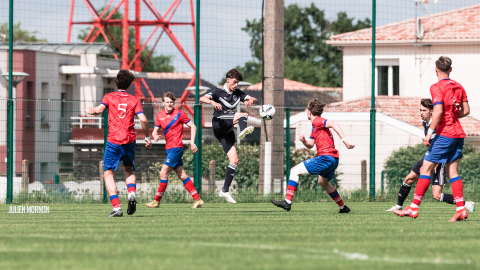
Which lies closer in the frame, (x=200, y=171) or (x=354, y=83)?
(x=200, y=171)

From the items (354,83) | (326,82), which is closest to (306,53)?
(326,82)

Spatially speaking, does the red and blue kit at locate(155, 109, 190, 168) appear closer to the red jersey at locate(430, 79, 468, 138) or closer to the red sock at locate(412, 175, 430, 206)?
the red sock at locate(412, 175, 430, 206)

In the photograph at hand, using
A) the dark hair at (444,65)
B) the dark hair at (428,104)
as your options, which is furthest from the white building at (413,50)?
the dark hair at (444,65)

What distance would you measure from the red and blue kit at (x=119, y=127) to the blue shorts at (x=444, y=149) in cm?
365

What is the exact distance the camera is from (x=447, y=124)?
25.1ft

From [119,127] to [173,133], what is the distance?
7.02 feet

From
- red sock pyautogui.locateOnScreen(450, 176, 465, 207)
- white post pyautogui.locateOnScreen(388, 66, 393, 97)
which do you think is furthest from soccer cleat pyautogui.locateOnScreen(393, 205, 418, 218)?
white post pyautogui.locateOnScreen(388, 66, 393, 97)

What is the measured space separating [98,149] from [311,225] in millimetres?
10402

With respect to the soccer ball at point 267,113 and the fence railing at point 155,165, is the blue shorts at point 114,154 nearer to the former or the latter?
the soccer ball at point 267,113

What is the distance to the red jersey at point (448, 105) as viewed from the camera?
7.61 metres

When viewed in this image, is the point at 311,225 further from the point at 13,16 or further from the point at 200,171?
the point at 13,16

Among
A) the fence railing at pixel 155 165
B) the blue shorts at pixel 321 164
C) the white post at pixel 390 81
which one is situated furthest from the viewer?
the white post at pixel 390 81

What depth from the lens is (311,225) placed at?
279 inches

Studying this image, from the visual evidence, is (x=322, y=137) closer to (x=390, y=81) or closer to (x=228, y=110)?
(x=228, y=110)
